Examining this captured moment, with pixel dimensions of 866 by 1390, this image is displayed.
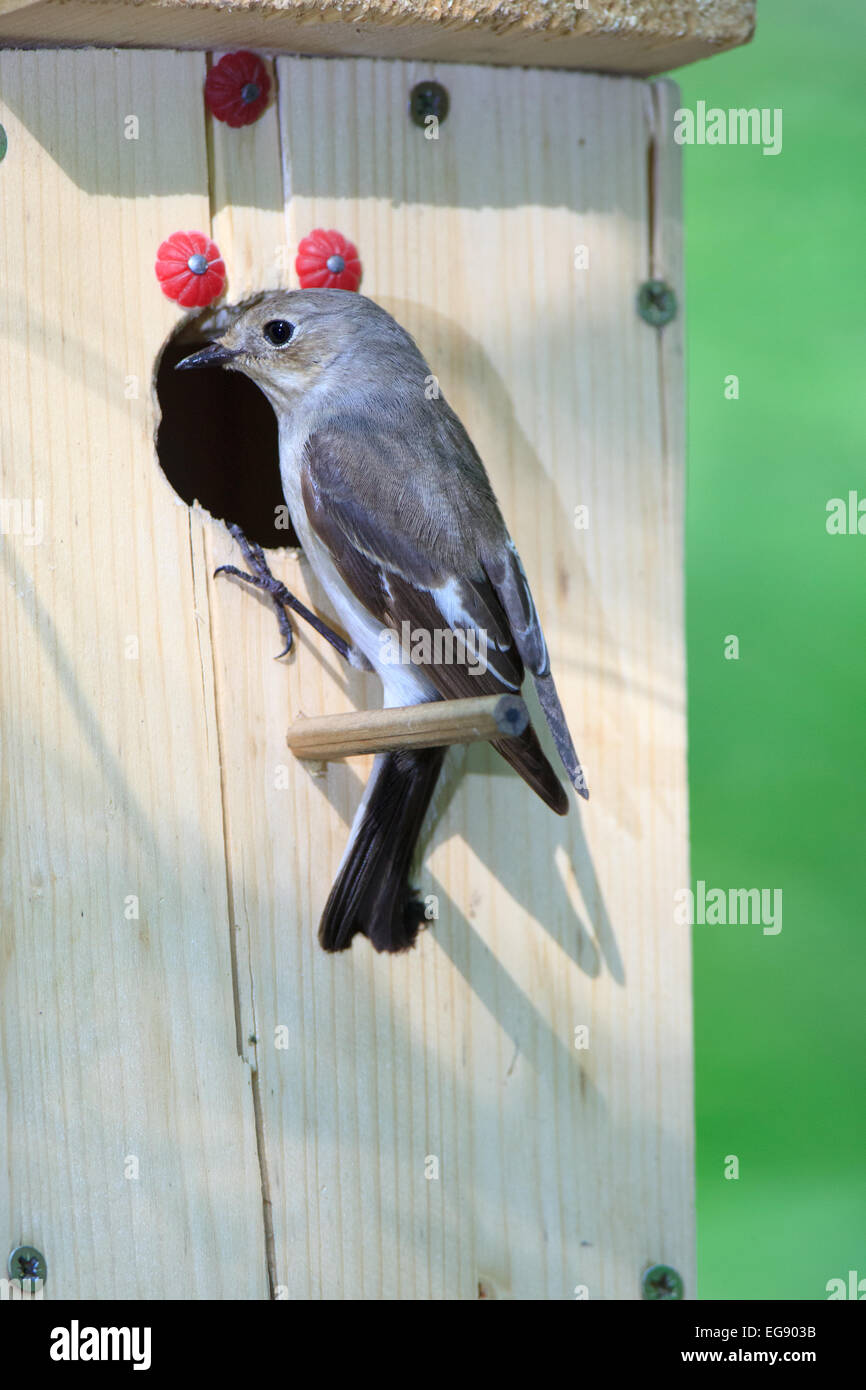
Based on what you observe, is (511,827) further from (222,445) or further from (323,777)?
(222,445)

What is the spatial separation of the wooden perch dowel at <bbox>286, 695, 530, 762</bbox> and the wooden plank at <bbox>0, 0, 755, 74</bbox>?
2.90 ft

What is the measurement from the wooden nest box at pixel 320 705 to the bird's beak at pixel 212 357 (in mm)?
47

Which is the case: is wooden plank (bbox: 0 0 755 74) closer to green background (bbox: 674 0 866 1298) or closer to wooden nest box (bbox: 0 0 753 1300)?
wooden nest box (bbox: 0 0 753 1300)

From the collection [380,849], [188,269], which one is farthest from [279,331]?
[380,849]

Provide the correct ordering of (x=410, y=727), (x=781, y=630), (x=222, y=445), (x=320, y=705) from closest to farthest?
(x=410, y=727) < (x=320, y=705) < (x=222, y=445) < (x=781, y=630)

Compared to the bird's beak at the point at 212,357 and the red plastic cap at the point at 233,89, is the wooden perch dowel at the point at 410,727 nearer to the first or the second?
the bird's beak at the point at 212,357

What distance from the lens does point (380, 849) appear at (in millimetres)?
2182

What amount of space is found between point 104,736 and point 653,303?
39.8 inches

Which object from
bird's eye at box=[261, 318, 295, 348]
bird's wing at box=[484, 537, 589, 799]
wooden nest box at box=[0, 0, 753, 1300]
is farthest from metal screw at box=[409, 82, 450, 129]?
bird's wing at box=[484, 537, 589, 799]

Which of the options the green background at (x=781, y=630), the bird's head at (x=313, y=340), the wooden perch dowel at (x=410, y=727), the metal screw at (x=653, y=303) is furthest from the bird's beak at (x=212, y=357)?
the green background at (x=781, y=630)

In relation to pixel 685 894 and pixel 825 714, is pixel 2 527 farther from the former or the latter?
pixel 825 714

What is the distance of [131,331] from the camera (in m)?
2.09

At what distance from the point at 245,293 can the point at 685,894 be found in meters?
1.07

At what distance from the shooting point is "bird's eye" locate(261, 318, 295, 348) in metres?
2.16
